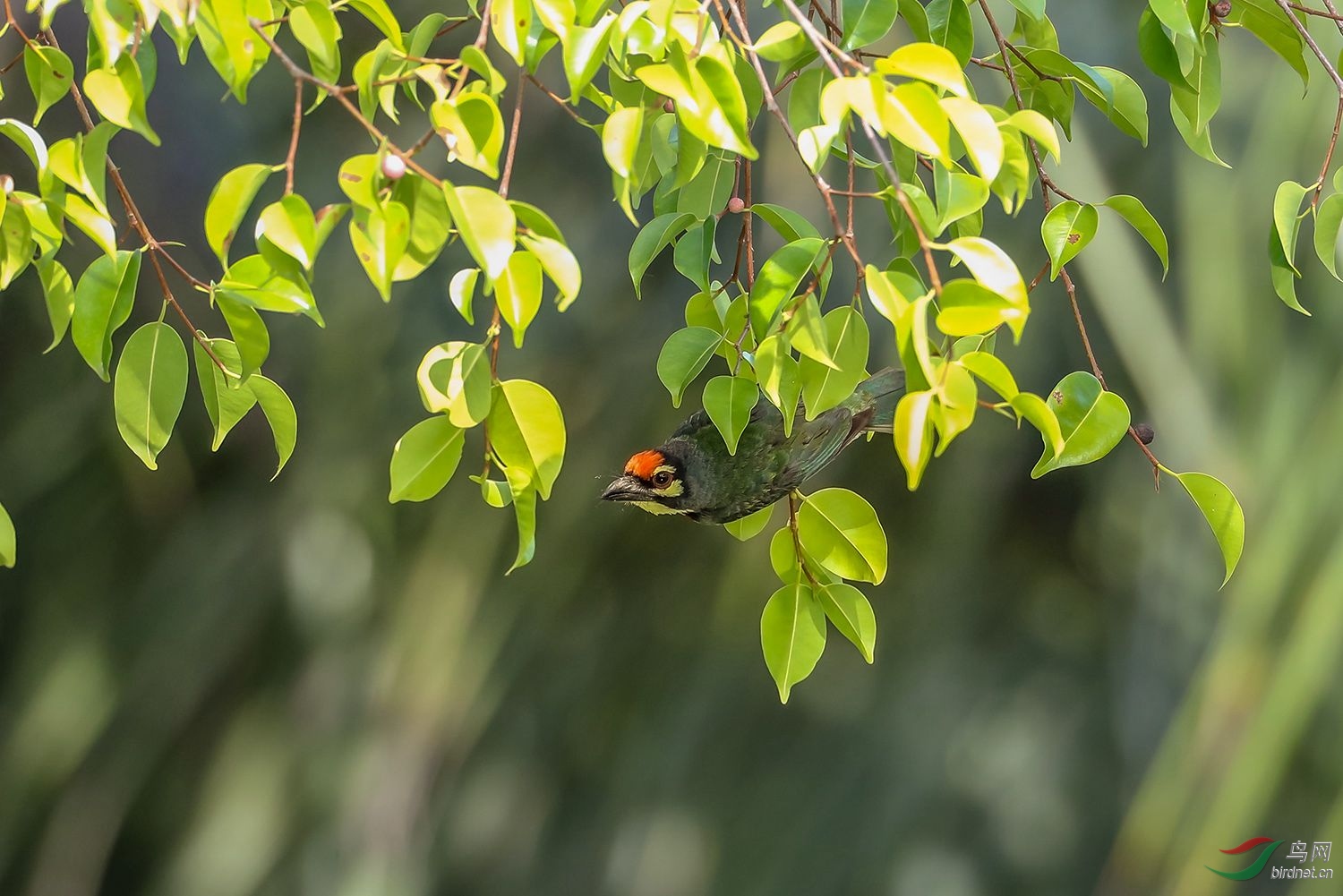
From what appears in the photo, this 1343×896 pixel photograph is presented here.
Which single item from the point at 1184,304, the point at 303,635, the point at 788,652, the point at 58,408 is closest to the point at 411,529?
the point at 303,635

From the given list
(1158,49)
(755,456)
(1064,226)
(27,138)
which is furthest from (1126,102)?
(27,138)

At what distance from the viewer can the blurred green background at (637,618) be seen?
1.53 metres

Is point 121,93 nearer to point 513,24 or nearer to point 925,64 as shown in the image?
point 513,24

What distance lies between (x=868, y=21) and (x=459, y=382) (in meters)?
0.30

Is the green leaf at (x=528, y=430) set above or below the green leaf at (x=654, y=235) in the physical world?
below

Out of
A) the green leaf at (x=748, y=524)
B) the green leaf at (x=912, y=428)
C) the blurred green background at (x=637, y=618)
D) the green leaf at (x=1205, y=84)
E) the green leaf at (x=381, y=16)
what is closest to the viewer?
the green leaf at (x=912, y=428)

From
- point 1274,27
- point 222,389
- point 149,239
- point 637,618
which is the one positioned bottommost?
point 637,618

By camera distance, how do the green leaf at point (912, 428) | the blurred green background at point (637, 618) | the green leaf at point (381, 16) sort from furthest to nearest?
the blurred green background at point (637, 618) < the green leaf at point (381, 16) < the green leaf at point (912, 428)

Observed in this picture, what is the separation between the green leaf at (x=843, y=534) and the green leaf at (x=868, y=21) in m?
0.25

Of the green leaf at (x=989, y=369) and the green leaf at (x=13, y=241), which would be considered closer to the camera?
the green leaf at (x=989, y=369)

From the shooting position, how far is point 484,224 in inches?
16.5

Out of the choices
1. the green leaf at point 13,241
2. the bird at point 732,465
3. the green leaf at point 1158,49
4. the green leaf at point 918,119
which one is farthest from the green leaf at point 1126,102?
the green leaf at point 13,241

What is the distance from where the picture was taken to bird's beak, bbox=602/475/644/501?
74cm

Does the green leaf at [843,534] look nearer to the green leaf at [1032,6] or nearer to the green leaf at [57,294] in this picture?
the green leaf at [1032,6]
